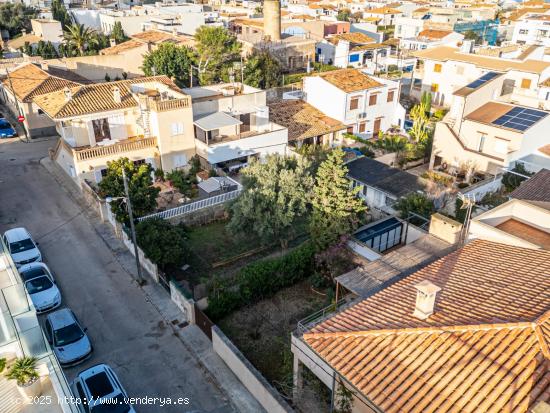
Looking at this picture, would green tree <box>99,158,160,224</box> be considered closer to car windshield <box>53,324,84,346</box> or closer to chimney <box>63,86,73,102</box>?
car windshield <box>53,324,84,346</box>

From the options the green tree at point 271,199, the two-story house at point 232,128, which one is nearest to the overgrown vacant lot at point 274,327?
the green tree at point 271,199

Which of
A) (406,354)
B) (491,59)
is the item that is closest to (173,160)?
(406,354)

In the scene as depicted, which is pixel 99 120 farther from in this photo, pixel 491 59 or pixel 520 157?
pixel 491 59

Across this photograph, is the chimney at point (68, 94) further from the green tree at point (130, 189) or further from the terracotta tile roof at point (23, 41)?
the terracotta tile roof at point (23, 41)

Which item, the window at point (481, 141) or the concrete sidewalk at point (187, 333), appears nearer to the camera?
the concrete sidewalk at point (187, 333)

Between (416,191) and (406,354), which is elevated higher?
(406,354)

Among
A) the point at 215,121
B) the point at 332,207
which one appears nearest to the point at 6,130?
the point at 215,121
